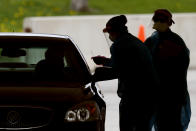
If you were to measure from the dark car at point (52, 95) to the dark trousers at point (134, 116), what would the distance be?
0.74 ft

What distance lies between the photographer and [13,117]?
6.54 m

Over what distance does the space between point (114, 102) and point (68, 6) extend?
29.1 metres

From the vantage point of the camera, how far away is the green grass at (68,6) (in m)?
39.7

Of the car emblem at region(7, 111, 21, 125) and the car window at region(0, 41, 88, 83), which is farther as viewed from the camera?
the car window at region(0, 41, 88, 83)

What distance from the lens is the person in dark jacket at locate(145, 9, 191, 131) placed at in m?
7.77

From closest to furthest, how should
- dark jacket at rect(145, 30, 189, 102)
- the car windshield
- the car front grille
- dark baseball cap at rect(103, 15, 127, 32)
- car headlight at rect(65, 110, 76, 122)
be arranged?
the car front grille
car headlight at rect(65, 110, 76, 122)
dark baseball cap at rect(103, 15, 127, 32)
the car windshield
dark jacket at rect(145, 30, 189, 102)

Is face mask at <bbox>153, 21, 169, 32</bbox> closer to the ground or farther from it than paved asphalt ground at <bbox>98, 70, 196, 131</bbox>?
farther from it

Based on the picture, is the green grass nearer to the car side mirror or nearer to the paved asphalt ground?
the paved asphalt ground

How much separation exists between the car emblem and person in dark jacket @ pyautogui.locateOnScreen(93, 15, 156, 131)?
1131 mm

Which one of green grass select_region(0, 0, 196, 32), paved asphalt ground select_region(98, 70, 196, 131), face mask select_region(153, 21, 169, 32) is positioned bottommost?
green grass select_region(0, 0, 196, 32)

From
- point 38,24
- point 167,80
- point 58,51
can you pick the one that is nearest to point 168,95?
point 167,80

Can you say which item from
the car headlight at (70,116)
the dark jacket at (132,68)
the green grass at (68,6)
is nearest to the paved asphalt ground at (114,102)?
the dark jacket at (132,68)

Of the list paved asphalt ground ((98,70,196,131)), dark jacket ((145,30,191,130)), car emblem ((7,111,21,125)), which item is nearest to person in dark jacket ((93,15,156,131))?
dark jacket ((145,30,191,130))

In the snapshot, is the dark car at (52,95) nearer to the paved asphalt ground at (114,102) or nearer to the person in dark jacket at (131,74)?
the person in dark jacket at (131,74)
